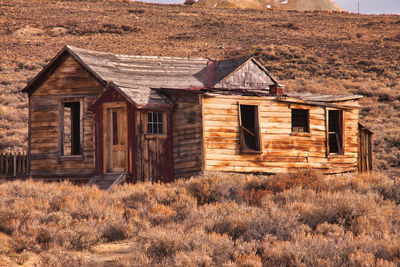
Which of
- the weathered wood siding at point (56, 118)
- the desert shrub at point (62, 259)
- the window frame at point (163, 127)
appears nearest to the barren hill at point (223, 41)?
the weathered wood siding at point (56, 118)

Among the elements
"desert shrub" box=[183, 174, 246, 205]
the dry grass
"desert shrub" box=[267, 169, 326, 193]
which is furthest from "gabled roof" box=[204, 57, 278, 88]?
the dry grass

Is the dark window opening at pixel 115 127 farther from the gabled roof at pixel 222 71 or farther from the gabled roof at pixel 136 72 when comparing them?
the gabled roof at pixel 222 71

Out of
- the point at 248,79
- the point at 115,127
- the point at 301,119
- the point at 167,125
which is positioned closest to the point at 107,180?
the point at 115,127

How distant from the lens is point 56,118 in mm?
16766

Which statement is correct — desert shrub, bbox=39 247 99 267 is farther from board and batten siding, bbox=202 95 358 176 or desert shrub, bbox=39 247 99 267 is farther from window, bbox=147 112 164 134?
window, bbox=147 112 164 134

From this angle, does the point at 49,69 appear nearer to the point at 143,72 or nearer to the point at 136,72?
the point at 136,72

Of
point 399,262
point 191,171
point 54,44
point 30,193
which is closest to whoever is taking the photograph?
point 399,262

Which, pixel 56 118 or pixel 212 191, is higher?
pixel 56 118

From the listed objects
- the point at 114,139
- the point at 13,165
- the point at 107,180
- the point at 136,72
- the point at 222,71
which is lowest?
the point at 107,180

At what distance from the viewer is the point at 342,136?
711 inches

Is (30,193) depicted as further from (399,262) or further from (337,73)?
(337,73)

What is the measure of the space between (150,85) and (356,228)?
9839mm

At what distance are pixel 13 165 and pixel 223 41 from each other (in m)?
35.3

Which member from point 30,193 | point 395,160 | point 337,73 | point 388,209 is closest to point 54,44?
point 337,73
